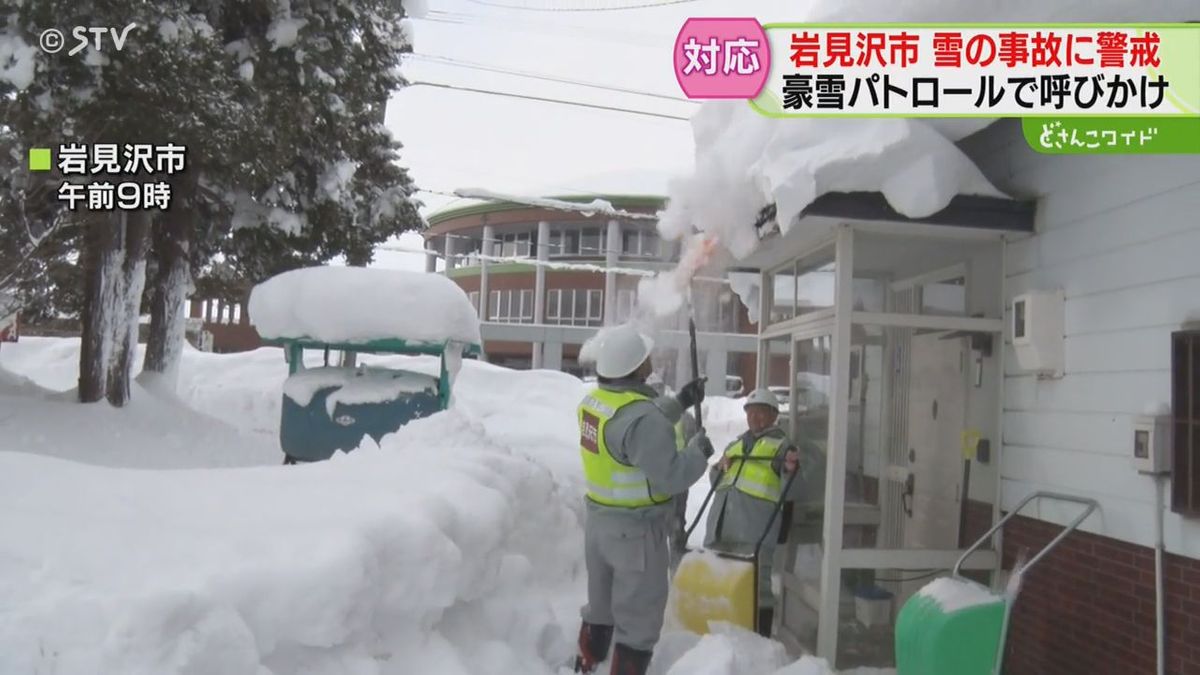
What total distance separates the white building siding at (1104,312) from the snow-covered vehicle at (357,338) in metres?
5.28

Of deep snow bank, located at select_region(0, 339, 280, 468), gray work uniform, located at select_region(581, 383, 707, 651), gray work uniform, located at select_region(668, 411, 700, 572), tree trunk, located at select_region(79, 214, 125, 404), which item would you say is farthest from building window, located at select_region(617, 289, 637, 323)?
gray work uniform, located at select_region(581, 383, 707, 651)

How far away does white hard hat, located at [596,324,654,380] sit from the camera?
4582 mm

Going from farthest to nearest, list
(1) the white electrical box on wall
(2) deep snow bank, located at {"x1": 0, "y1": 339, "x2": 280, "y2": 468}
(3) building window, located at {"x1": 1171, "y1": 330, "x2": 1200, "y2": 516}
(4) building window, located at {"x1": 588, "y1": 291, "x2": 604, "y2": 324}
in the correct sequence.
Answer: (4) building window, located at {"x1": 588, "y1": 291, "x2": 604, "y2": 324}, (2) deep snow bank, located at {"x1": 0, "y1": 339, "x2": 280, "y2": 468}, (1) the white electrical box on wall, (3) building window, located at {"x1": 1171, "y1": 330, "x2": 1200, "y2": 516}

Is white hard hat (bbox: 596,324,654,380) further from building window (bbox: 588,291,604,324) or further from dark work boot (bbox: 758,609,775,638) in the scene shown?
building window (bbox: 588,291,604,324)

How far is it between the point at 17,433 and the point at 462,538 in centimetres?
780

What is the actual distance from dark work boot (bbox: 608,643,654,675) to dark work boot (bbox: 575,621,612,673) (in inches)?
11.3

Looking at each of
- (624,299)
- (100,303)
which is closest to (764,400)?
(100,303)

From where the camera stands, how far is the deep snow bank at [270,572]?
2.95m

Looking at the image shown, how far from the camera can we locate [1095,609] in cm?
433

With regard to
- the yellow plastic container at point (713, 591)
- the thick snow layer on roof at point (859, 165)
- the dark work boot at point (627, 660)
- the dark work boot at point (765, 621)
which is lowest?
the dark work boot at point (765, 621)

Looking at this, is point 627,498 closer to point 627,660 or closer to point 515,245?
point 627,660

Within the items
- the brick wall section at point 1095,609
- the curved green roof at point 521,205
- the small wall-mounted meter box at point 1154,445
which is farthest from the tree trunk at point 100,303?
the curved green roof at point 521,205

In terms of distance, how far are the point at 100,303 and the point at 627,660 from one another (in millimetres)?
9570

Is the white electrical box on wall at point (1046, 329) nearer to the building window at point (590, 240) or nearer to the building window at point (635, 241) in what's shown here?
the building window at point (635, 241)
